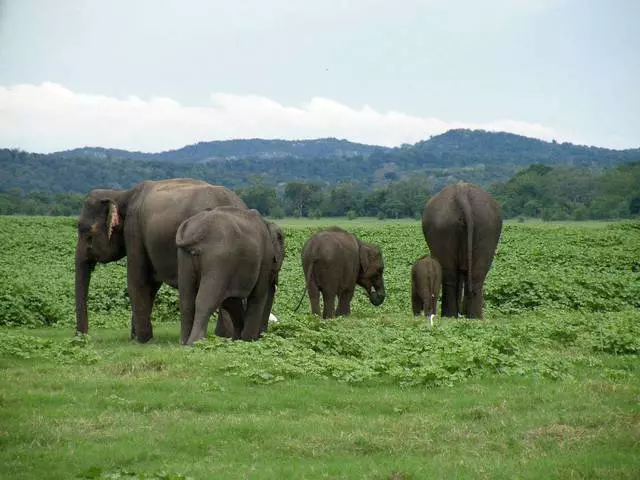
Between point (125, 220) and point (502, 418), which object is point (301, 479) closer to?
point (502, 418)

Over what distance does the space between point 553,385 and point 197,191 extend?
24.8ft

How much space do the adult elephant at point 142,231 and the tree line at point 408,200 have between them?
131 feet

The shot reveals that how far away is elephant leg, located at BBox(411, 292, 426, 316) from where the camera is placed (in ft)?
75.0

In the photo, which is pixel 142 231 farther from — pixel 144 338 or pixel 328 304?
pixel 328 304

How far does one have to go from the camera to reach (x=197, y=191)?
729 inches

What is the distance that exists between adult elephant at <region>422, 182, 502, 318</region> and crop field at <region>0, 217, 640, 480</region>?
6.37ft

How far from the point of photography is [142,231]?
19.2 meters

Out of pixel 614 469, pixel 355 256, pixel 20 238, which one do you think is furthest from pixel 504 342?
pixel 20 238

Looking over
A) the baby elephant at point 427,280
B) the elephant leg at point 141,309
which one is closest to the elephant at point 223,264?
the elephant leg at point 141,309

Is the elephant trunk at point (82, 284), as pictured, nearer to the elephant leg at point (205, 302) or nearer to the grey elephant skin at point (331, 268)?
the elephant leg at point (205, 302)

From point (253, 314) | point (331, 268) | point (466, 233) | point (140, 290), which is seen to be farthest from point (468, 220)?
point (140, 290)

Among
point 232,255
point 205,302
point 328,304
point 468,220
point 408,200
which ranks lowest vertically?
point 408,200

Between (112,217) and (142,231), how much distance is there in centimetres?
75

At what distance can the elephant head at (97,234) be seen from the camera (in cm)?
1986
